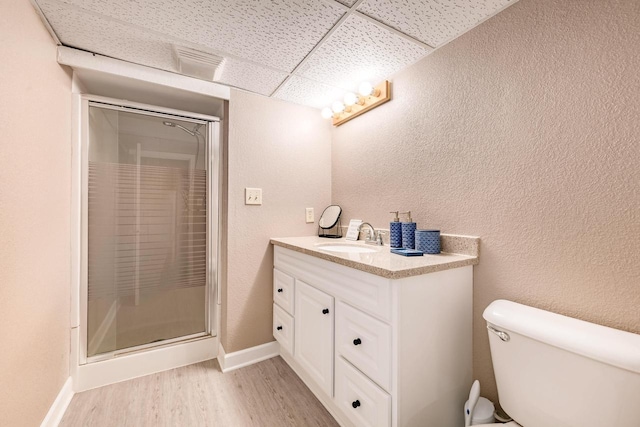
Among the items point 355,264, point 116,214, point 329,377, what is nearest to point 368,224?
point 355,264

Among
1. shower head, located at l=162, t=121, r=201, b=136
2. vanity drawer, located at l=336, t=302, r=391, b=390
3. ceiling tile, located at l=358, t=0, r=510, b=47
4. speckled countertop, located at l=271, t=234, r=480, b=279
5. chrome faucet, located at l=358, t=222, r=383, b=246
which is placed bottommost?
vanity drawer, located at l=336, t=302, r=391, b=390

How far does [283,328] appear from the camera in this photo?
1.73m

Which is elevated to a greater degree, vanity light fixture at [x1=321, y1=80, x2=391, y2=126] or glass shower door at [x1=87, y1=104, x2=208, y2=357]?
vanity light fixture at [x1=321, y1=80, x2=391, y2=126]

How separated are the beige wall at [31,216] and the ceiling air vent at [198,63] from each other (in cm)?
55

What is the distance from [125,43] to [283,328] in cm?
183

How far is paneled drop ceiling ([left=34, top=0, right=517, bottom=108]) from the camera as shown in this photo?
3.55 feet

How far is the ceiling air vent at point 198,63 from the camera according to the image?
140cm

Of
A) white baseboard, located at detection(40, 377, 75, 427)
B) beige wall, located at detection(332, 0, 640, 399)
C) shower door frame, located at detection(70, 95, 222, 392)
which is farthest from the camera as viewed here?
shower door frame, located at detection(70, 95, 222, 392)

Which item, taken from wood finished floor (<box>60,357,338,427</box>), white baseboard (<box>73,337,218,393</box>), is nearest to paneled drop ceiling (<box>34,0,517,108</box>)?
white baseboard (<box>73,337,218,393</box>)

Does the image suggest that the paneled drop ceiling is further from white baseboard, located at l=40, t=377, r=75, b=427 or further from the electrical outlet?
white baseboard, located at l=40, t=377, r=75, b=427

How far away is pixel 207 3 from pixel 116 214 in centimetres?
136

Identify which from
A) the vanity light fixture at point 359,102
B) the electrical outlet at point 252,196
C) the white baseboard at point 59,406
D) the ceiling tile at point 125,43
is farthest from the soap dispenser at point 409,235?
the white baseboard at point 59,406

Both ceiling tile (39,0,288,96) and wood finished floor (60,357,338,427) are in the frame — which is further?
wood finished floor (60,357,338,427)

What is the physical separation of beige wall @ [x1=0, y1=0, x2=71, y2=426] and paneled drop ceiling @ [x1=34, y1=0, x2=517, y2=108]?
0.23m
